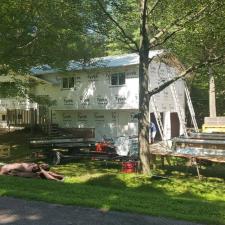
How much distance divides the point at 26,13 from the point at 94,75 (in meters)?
15.4

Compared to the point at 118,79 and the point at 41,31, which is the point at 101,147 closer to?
the point at 41,31

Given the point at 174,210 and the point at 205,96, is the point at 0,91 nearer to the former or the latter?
the point at 174,210

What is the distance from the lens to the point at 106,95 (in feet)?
108

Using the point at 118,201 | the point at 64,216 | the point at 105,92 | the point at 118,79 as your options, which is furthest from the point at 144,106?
the point at 105,92

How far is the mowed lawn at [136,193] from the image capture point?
861 centimetres

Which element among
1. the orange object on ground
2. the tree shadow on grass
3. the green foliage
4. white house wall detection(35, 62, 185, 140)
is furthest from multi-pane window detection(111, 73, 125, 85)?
the tree shadow on grass

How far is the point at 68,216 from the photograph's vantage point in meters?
7.82

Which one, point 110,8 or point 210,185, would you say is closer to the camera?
point 210,185

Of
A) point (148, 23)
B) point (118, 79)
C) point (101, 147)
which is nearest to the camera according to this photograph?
point (148, 23)

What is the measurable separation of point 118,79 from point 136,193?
20973 millimetres

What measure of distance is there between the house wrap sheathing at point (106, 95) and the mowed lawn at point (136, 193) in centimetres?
1157

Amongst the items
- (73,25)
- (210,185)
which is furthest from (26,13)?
(210,185)

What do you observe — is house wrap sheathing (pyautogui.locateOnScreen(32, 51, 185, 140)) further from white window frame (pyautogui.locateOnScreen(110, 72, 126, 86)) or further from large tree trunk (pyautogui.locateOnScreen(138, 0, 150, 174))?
large tree trunk (pyautogui.locateOnScreen(138, 0, 150, 174))

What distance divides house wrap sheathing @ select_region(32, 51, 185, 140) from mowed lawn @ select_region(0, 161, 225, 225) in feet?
37.9
